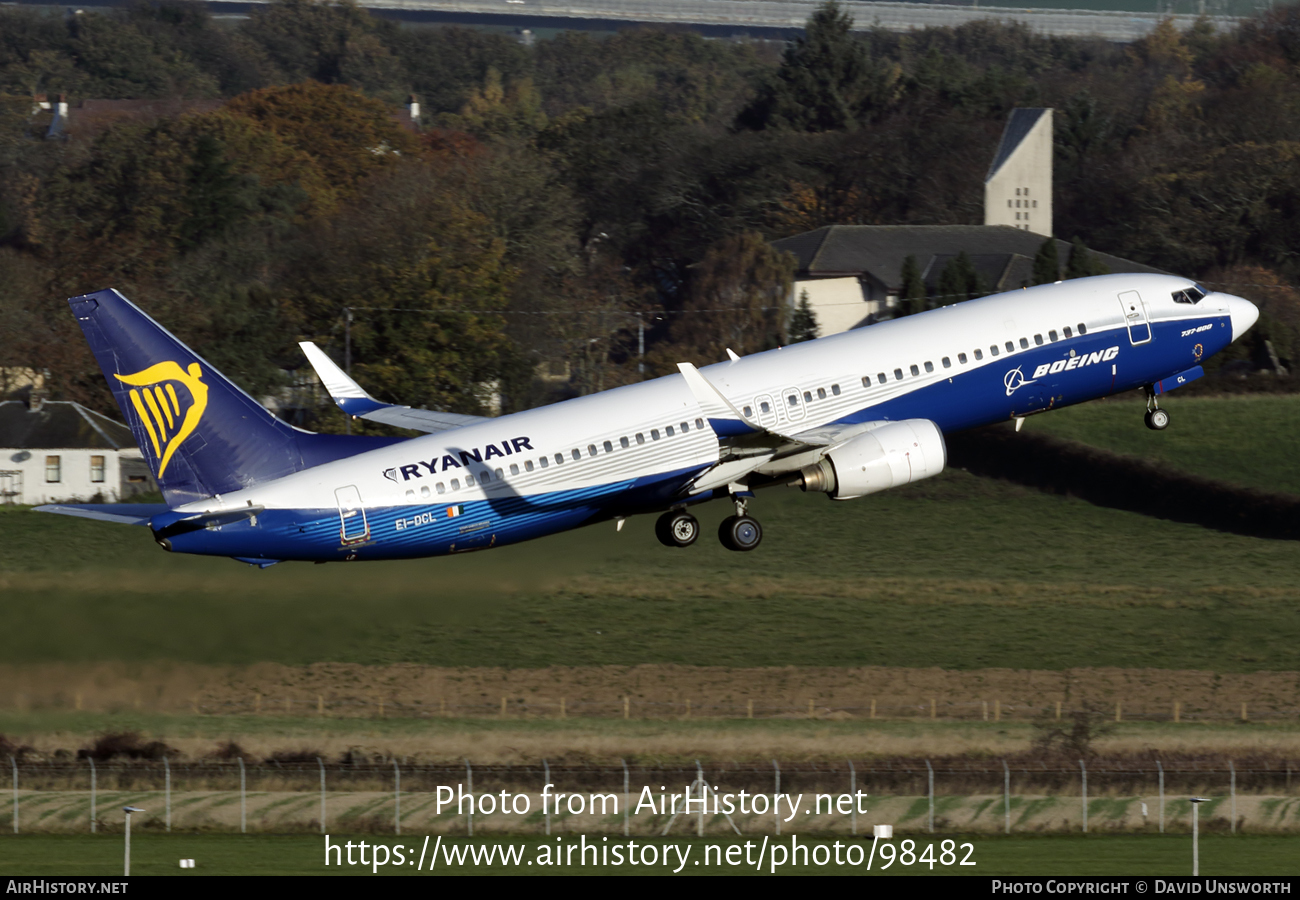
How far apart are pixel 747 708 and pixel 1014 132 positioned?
116 metres

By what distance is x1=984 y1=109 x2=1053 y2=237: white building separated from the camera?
564ft

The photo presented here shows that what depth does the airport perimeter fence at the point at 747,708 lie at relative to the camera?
69.8 metres

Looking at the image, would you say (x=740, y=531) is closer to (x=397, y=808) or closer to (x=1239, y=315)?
(x=397, y=808)

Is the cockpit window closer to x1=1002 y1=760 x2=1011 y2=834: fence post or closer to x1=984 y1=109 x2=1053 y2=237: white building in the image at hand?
x1=1002 y1=760 x2=1011 y2=834: fence post

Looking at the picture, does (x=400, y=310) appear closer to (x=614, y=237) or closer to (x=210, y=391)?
(x=210, y=391)

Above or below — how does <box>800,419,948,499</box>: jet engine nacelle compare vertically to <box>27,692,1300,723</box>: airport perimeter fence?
above

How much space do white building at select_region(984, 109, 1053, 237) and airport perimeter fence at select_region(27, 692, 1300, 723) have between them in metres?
104

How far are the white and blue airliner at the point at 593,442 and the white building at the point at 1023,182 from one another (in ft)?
399

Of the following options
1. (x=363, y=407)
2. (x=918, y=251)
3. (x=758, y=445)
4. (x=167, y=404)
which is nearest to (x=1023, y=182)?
(x=918, y=251)

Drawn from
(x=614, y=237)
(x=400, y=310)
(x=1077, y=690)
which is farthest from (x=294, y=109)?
(x=1077, y=690)

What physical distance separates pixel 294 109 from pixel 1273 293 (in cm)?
10311

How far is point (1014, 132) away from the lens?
176m

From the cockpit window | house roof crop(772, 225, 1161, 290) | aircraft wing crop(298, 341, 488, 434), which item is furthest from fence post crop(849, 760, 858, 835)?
house roof crop(772, 225, 1161, 290)
